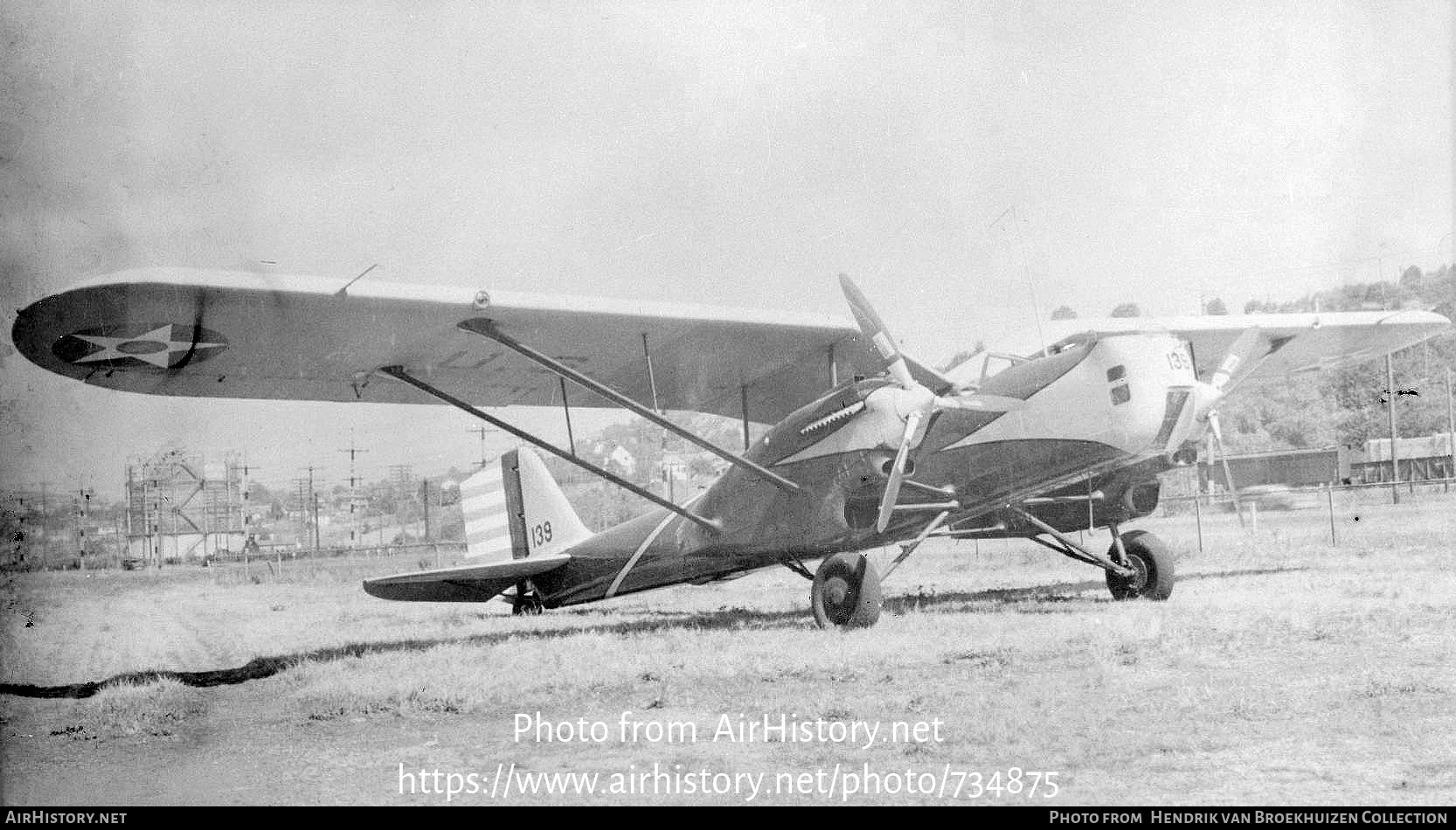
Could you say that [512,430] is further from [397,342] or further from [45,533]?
[45,533]

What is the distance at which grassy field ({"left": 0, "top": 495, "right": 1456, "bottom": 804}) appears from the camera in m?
3.92

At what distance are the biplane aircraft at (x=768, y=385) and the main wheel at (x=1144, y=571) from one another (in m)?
0.02

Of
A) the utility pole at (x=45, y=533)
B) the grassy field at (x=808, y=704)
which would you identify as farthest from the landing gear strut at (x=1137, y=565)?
the utility pole at (x=45, y=533)

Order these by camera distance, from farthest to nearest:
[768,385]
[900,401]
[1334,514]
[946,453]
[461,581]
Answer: [1334,514] → [461,581] → [768,385] → [946,453] → [900,401]

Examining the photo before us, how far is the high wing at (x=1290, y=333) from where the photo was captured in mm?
6727

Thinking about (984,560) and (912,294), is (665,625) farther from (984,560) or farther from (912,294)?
(984,560)

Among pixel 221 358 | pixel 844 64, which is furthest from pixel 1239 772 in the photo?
pixel 221 358

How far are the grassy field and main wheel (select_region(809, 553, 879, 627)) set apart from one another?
0.87 ft

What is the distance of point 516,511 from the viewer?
10.6 metres

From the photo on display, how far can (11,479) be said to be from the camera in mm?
5172

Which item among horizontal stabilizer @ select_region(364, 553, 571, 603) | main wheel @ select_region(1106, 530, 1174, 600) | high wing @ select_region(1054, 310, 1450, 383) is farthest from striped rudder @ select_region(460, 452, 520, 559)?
high wing @ select_region(1054, 310, 1450, 383)

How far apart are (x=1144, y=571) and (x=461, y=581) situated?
234 inches

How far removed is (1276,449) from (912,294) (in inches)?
410

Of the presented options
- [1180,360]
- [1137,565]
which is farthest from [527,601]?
[1180,360]
